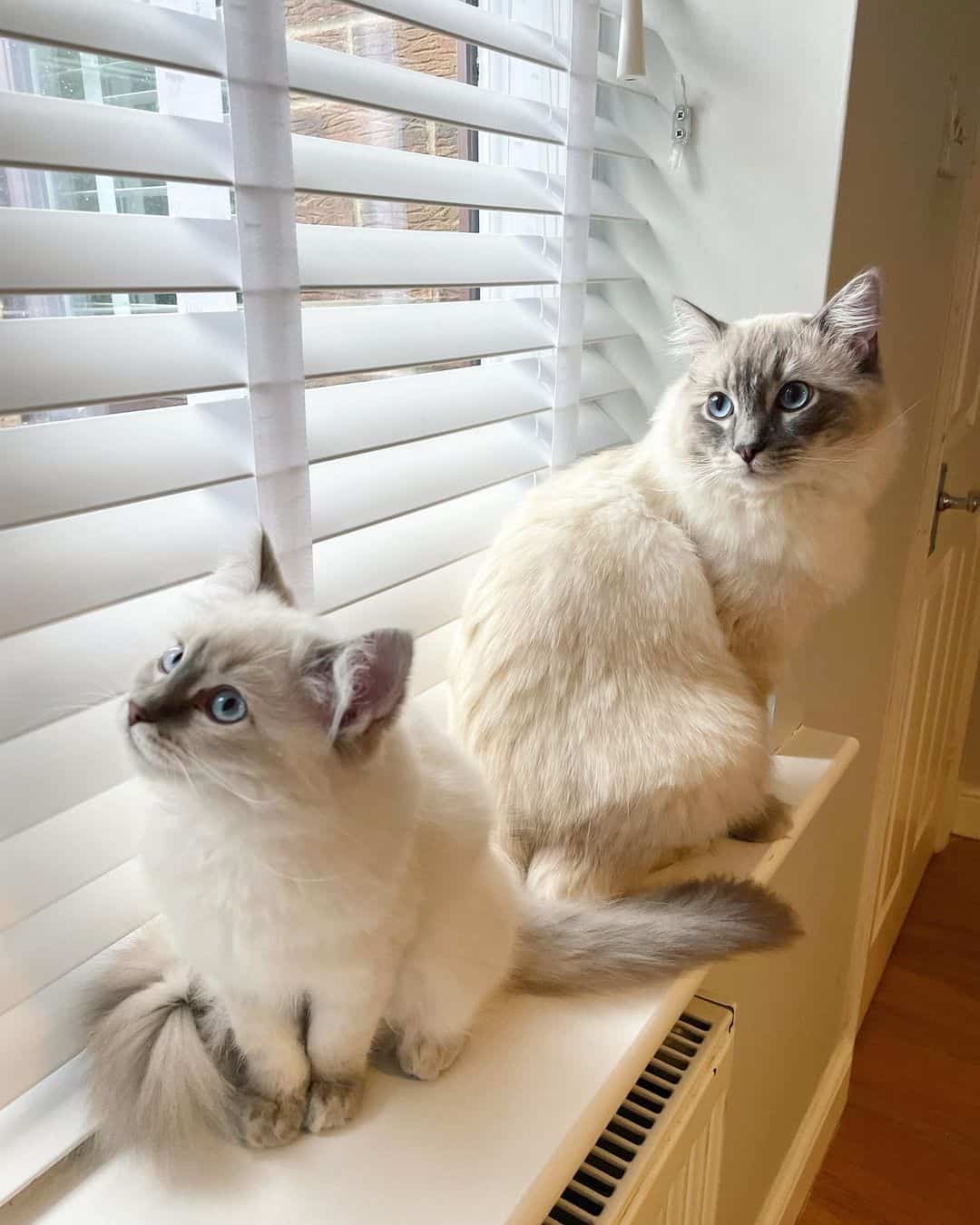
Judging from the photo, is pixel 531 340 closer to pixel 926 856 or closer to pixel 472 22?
pixel 472 22

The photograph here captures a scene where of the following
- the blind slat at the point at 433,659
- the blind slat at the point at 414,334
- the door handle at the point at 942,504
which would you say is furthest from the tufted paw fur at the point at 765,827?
the door handle at the point at 942,504

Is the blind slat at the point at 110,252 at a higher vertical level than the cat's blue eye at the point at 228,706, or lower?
higher

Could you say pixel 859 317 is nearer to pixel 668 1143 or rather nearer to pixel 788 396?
pixel 788 396

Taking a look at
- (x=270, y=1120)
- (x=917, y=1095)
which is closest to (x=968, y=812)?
(x=917, y=1095)

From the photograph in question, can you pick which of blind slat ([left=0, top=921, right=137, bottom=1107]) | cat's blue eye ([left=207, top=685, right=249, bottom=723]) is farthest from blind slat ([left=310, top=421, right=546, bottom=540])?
blind slat ([left=0, top=921, right=137, bottom=1107])

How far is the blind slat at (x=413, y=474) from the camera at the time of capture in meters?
0.97

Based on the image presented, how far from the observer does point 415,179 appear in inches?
37.9

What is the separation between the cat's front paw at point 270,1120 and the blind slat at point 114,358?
0.54m

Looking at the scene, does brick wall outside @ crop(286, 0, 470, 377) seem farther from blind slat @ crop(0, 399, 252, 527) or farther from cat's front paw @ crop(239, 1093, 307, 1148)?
cat's front paw @ crop(239, 1093, 307, 1148)

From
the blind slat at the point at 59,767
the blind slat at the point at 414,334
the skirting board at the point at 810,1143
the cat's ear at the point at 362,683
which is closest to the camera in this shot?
the cat's ear at the point at 362,683

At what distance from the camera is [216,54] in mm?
711

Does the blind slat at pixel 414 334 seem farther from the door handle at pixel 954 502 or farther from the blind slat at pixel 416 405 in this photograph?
the door handle at pixel 954 502

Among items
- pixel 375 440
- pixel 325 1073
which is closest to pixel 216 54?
pixel 375 440

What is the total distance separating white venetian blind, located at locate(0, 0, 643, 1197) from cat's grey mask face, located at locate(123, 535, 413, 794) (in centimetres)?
10
